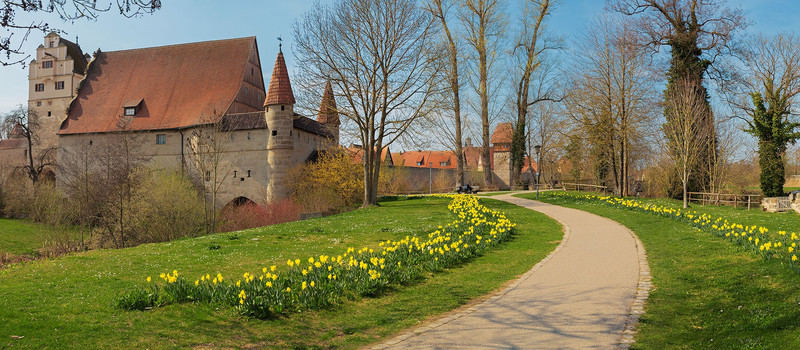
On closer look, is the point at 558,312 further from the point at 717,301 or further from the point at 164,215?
the point at 164,215

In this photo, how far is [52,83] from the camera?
58.4 m

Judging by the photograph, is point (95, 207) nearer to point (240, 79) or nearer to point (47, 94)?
point (240, 79)

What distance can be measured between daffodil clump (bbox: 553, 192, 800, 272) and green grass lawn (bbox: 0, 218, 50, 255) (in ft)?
106

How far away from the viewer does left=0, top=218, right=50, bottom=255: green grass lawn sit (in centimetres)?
3094

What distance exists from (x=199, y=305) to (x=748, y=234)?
1243cm

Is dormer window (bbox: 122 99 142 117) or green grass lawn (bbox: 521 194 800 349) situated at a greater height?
dormer window (bbox: 122 99 142 117)

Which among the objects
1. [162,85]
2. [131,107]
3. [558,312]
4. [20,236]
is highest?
[162,85]

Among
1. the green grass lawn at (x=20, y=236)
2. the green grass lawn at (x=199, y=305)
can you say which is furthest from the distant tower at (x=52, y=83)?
the green grass lawn at (x=199, y=305)

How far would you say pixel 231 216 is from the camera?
114 feet

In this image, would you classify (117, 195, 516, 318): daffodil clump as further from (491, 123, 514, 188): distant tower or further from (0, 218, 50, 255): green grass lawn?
(491, 123, 514, 188): distant tower

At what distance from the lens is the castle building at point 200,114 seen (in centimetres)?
3919

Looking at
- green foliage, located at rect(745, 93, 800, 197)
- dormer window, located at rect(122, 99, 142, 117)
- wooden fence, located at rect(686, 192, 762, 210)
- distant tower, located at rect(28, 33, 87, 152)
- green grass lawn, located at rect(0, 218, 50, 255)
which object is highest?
distant tower, located at rect(28, 33, 87, 152)

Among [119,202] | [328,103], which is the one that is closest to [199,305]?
[119,202]

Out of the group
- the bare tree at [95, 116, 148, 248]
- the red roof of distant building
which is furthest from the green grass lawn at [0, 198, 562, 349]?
the red roof of distant building
